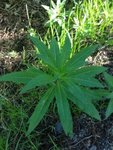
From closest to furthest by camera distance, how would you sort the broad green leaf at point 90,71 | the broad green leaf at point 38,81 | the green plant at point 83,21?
the broad green leaf at point 38,81
the broad green leaf at point 90,71
the green plant at point 83,21

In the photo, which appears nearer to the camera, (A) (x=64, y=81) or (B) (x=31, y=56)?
(A) (x=64, y=81)

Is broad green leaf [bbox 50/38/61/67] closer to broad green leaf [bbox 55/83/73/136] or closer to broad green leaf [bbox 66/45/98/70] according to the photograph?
broad green leaf [bbox 66/45/98/70]

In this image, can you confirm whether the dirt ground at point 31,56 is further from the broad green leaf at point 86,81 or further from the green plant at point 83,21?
the broad green leaf at point 86,81

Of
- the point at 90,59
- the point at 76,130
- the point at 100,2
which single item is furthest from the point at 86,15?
the point at 76,130

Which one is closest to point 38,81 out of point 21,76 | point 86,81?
point 21,76

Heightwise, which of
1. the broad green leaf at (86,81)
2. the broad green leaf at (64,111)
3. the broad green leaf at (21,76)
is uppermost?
the broad green leaf at (21,76)

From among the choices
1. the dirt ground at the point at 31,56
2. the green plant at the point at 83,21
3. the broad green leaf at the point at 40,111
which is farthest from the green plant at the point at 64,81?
the green plant at the point at 83,21

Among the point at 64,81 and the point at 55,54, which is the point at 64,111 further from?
the point at 55,54

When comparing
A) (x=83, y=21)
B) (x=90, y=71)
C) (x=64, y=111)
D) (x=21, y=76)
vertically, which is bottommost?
(x=64, y=111)

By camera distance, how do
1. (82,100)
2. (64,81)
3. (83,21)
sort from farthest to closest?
(83,21), (64,81), (82,100)
